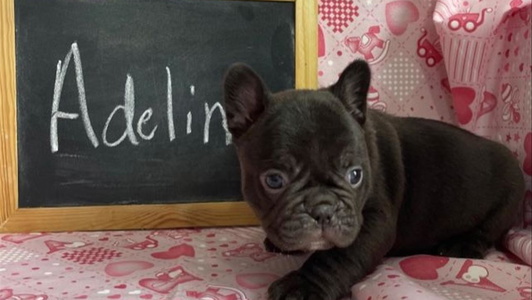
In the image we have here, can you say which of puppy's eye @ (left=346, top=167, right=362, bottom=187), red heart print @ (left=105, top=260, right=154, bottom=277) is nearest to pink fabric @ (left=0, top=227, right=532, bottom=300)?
red heart print @ (left=105, top=260, right=154, bottom=277)

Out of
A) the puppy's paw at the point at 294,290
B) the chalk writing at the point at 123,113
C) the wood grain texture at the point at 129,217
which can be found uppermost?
the chalk writing at the point at 123,113

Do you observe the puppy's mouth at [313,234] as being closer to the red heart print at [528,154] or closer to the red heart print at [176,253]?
the red heart print at [176,253]

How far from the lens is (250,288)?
1274 millimetres

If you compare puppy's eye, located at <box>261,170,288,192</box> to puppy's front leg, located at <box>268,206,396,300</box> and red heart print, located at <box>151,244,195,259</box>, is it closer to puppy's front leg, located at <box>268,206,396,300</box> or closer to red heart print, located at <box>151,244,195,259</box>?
puppy's front leg, located at <box>268,206,396,300</box>

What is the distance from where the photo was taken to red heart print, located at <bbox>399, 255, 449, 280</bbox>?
1.34 m

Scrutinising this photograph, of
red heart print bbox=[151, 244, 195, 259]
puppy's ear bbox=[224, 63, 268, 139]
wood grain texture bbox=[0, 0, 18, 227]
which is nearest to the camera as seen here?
puppy's ear bbox=[224, 63, 268, 139]

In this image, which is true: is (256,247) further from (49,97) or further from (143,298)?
(49,97)

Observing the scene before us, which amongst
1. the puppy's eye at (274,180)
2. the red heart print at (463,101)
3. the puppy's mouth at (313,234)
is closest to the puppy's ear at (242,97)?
the puppy's eye at (274,180)

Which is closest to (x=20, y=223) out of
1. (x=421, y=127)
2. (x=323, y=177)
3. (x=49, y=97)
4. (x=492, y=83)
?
(x=49, y=97)

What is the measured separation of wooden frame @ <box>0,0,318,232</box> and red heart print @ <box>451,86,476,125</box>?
16.9 inches

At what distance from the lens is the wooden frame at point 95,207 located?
1.67 metres

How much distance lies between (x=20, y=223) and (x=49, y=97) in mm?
359

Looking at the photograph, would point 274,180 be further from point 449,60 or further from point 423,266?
point 449,60

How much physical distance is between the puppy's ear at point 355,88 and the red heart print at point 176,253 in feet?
1.73
